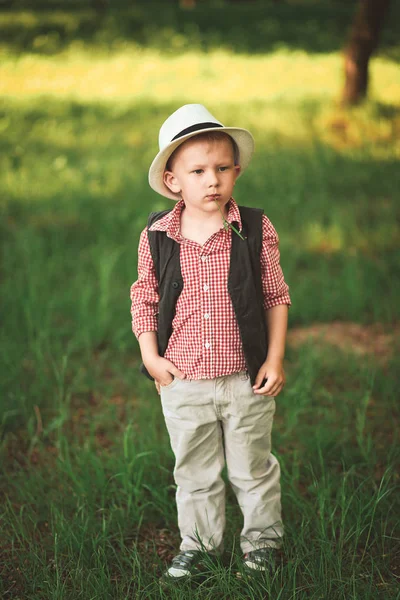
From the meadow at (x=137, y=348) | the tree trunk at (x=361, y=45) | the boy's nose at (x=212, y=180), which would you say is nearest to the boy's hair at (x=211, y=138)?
the boy's nose at (x=212, y=180)

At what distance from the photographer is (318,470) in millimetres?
2809

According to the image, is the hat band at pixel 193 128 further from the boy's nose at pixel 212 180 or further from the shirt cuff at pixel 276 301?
the shirt cuff at pixel 276 301

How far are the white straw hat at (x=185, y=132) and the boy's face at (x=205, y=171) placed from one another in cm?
4

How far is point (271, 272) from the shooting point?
2105 mm

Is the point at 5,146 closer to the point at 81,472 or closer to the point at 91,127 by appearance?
the point at 91,127

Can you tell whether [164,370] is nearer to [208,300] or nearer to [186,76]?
[208,300]

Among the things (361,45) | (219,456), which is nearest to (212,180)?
(219,456)

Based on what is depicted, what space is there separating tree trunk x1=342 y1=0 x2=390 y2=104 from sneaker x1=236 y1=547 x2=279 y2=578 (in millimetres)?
6677

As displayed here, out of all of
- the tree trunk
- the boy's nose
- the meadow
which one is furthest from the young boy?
the tree trunk

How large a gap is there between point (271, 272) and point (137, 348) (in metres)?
2.00

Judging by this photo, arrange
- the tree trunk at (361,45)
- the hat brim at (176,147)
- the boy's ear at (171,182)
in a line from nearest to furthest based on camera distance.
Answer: the hat brim at (176,147) < the boy's ear at (171,182) < the tree trunk at (361,45)

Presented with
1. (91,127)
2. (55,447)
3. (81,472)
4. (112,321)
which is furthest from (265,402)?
(91,127)

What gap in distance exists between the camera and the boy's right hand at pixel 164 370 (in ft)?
6.89

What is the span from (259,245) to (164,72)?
10389 mm
